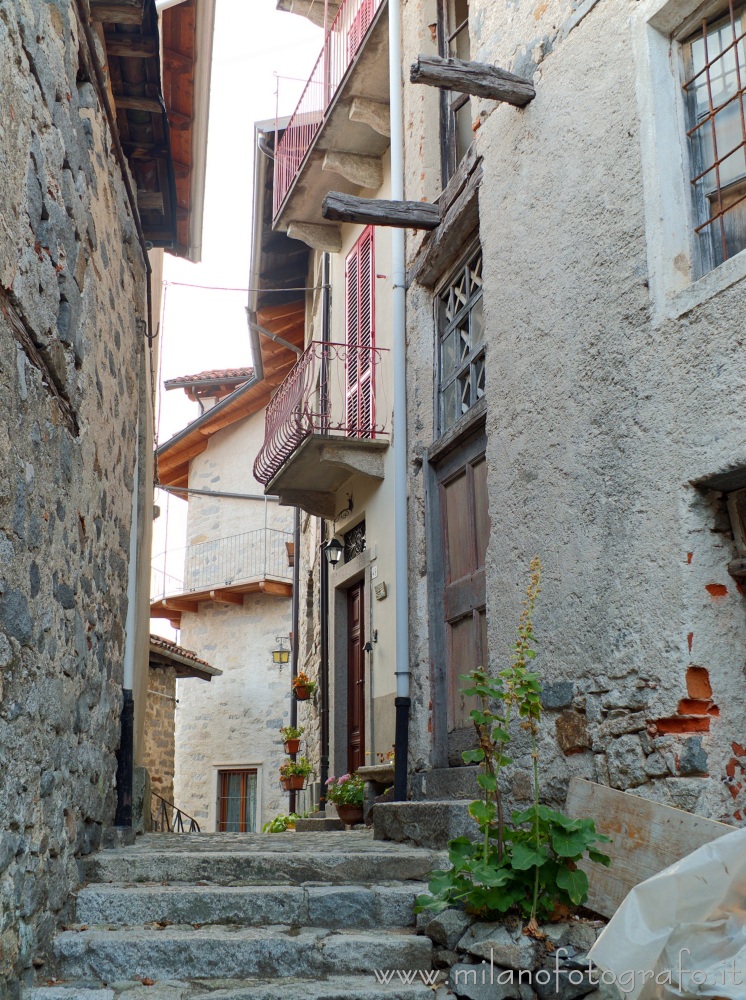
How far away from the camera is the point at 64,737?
393 cm

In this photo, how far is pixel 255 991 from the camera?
11.0 feet

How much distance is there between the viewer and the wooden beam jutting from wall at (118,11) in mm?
4992

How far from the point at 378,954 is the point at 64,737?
1.43 m

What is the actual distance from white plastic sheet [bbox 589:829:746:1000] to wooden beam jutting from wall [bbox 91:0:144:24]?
4.56 m

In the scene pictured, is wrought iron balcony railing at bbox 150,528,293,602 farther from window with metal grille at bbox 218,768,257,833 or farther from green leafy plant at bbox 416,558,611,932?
green leafy plant at bbox 416,558,611,932

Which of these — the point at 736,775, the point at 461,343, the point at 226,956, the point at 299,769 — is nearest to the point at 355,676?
the point at 299,769

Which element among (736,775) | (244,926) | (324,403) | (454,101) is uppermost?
(454,101)

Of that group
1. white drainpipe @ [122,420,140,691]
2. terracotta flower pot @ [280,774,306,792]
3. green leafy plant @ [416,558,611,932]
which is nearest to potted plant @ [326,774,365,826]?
white drainpipe @ [122,420,140,691]

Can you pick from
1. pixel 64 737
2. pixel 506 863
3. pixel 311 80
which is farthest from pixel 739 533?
pixel 311 80

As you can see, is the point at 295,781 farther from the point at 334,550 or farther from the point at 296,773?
the point at 334,550

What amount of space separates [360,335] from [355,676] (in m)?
3.05

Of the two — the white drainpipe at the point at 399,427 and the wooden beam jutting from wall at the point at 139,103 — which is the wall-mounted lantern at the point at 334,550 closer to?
the white drainpipe at the point at 399,427

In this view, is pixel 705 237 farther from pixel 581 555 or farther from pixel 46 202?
pixel 46 202

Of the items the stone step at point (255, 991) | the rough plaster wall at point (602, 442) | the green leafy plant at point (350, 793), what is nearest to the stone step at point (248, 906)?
the stone step at point (255, 991)
